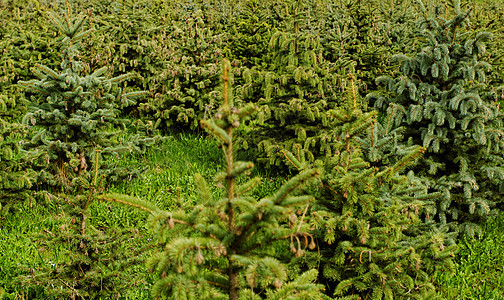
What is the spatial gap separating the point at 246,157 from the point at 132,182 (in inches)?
76.3

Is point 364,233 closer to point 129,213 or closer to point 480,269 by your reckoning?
point 480,269

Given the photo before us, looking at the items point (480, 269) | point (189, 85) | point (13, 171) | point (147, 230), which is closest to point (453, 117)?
point (480, 269)

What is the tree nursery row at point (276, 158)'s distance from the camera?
7.86ft

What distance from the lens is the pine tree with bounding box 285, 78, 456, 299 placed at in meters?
3.35

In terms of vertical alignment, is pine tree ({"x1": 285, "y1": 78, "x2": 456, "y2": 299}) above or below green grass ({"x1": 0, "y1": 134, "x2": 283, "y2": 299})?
above

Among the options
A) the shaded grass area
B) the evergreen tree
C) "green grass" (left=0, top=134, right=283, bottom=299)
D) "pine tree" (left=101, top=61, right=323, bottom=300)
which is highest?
"pine tree" (left=101, top=61, right=323, bottom=300)

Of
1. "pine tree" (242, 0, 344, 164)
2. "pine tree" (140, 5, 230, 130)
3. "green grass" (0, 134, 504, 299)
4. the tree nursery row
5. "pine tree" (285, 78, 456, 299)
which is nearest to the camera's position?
the tree nursery row

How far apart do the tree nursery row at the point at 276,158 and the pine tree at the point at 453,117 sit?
0.9 inches

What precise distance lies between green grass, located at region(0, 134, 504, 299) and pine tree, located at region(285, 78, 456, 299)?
0.97m

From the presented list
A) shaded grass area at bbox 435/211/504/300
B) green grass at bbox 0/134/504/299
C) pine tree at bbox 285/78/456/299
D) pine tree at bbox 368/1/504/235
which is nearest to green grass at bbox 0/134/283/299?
green grass at bbox 0/134/504/299

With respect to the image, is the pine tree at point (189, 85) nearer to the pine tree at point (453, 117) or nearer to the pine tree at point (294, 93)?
the pine tree at point (294, 93)

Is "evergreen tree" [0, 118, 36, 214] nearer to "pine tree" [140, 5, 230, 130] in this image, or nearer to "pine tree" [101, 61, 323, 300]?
"pine tree" [101, 61, 323, 300]

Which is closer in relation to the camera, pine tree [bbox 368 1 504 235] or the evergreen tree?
the evergreen tree

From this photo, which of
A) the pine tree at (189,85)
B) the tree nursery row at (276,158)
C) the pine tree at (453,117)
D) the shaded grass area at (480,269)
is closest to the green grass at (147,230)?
the shaded grass area at (480,269)
